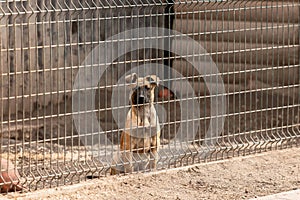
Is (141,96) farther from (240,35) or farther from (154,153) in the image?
(240,35)

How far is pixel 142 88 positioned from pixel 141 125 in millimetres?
346

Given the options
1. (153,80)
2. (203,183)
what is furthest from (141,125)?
(203,183)

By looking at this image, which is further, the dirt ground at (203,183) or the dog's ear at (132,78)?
the dog's ear at (132,78)

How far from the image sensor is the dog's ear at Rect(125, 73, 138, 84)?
280 inches

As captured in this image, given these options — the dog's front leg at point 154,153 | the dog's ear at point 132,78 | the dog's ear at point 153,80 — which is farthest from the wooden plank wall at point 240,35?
the dog's front leg at point 154,153

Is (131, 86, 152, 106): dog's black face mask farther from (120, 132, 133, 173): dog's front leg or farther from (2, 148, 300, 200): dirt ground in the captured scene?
(2, 148, 300, 200): dirt ground

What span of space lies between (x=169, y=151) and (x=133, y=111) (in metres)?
0.59

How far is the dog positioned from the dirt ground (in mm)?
281

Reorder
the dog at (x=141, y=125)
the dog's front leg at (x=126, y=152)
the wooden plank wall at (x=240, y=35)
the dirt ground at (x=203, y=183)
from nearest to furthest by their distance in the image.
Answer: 1. the dirt ground at (x=203, y=183)
2. the dog's front leg at (x=126, y=152)
3. the dog at (x=141, y=125)
4. the wooden plank wall at (x=240, y=35)

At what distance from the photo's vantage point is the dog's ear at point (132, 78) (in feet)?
23.4

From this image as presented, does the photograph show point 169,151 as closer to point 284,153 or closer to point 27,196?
point 284,153

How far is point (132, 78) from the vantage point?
715 centimetres

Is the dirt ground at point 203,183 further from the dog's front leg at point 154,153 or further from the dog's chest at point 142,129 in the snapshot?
the dog's chest at point 142,129

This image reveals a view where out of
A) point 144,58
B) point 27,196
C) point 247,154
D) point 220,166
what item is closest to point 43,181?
point 27,196
